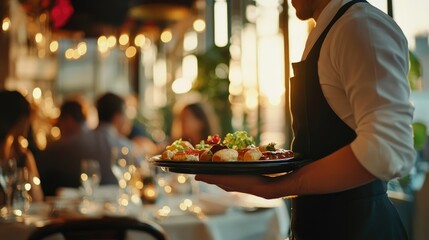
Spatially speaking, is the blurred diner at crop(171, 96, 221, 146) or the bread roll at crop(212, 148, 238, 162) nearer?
the bread roll at crop(212, 148, 238, 162)

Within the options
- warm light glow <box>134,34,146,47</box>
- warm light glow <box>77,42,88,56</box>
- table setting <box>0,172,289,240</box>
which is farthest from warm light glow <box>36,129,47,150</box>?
table setting <box>0,172,289,240</box>

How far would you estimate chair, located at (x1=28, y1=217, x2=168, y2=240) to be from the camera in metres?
2.18

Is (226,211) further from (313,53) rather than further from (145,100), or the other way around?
(145,100)

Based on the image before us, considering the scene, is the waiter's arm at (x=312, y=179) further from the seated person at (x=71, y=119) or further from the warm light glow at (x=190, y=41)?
the warm light glow at (x=190, y=41)

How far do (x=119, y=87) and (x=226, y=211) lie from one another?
1186cm

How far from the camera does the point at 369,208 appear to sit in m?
1.63

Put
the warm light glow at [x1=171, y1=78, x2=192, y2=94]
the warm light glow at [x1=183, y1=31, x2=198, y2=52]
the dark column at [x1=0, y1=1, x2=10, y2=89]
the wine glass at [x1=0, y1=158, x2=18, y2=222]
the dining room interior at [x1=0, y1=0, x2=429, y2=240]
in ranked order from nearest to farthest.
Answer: the wine glass at [x1=0, y1=158, x2=18, y2=222], the dining room interior at [x1=0, y1=0, x2=429, y2=240], the dark column at [x1=0, y1=1, x2=10, y2=89], the warm light glow at [x1=171, y1=78, x2=192, y2=94], the warm light glow at [x1=183, y1=31, x2=198, y2=52]

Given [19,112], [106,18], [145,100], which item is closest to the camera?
[19,112]

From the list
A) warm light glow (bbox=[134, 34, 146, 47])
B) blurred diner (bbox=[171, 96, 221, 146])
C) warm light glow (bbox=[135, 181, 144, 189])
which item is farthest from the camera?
warm light glow (bbox=[134, 34, 146, 47])

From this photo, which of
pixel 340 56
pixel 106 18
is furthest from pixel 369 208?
pixel 106 18

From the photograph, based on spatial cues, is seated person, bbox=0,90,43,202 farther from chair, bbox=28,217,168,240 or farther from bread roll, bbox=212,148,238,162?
bread roll, bbox=212,148,238,162

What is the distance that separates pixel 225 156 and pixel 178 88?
9.04 metres

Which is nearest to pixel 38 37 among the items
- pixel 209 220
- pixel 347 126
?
pixel 209 220

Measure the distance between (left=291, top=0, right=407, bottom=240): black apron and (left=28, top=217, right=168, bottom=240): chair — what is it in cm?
76
